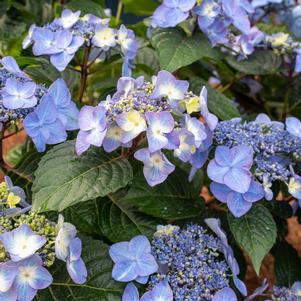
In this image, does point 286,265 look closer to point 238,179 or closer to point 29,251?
point 238,179

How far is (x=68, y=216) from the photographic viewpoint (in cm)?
143

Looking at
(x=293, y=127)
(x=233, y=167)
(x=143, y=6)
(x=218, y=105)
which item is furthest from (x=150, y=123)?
(x=143, y=6)

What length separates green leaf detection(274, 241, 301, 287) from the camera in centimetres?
165

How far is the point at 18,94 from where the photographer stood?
4.17 feet

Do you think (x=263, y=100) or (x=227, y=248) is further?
(x=263, y=100)

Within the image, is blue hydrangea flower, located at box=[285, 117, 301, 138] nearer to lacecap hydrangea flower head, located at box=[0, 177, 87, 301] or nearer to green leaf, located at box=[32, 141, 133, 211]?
green leaf, located at box=[32, 141, 133, 211]

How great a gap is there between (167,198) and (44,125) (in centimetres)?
35

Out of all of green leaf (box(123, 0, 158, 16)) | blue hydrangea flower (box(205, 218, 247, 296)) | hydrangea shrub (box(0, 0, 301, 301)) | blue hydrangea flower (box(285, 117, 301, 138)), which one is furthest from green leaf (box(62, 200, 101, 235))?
green leaf (box(123, 0, 158, 16))

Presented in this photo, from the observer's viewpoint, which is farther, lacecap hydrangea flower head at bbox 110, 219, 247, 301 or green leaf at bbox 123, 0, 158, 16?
green leaf at bbox 123, 0, 158, 16

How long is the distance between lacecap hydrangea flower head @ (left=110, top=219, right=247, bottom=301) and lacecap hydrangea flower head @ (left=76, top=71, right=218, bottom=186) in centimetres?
13

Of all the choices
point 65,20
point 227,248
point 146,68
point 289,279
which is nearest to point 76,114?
point 65,20

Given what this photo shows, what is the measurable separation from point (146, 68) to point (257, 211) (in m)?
0.66

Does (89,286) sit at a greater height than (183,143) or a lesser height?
lesser

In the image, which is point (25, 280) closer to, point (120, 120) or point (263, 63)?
point (120, 120)
